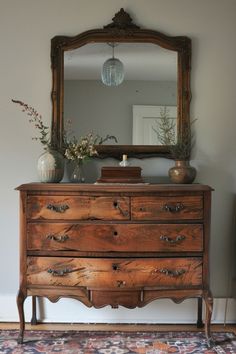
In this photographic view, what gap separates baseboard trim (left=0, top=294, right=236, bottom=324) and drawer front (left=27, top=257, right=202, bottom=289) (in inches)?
21.0

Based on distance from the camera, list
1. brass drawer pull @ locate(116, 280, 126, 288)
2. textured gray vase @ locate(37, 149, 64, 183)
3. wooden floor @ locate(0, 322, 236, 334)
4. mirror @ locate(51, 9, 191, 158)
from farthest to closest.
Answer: mirror @ locate(51, 9, 191, 158)
wooden floor @ locate(0, 322, 236, 334)
textured gray vase @ locate(37, 149, 64, 183)
brass drawer pull @ locate(116, 280, 126, 288)

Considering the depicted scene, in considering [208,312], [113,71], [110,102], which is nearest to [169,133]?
[110,102]

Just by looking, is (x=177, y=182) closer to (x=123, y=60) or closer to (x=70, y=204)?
(x=70, y=204)

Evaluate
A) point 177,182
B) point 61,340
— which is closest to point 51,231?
point 61,340

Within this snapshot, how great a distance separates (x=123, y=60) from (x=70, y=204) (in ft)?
3.66

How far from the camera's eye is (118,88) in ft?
9.04

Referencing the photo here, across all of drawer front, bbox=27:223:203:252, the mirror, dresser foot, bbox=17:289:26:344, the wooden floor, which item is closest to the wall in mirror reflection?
the mirror

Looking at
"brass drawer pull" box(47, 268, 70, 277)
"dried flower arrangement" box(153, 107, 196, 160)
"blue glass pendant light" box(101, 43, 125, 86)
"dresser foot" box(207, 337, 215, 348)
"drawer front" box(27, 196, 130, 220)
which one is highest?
"blue glass pendant light" box(101, 43, 125, 86)

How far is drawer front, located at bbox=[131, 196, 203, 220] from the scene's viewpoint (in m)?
2.27

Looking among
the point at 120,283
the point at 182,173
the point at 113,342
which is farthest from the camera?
the point at 182,173

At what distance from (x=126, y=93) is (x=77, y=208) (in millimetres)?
938

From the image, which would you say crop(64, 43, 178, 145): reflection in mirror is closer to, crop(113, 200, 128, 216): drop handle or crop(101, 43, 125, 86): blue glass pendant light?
crop(101, 43, 125, 86): blue glass pendant light

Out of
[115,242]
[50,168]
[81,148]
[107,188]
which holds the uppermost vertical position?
[81,148]

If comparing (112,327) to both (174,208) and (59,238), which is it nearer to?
(59,238)
